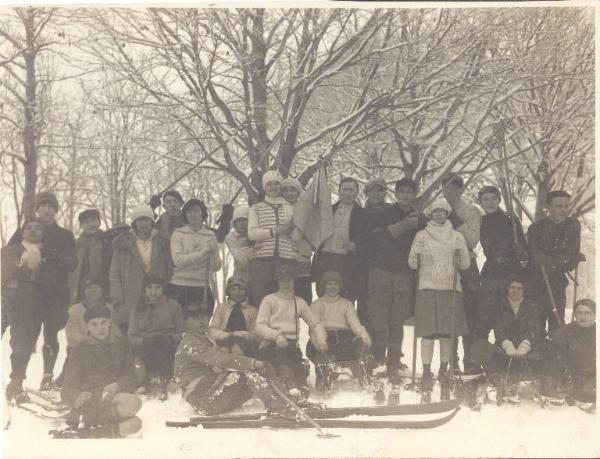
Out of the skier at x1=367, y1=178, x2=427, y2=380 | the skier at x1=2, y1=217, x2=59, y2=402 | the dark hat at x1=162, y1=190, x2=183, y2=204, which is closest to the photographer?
the skier at x1=2, y1=217, x2=59, y2=402

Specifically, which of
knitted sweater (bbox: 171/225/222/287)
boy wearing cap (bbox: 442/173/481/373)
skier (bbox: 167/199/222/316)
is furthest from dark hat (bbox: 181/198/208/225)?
boy wearing cap (bbox: 442/173/481/373)

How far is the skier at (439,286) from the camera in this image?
647 cm

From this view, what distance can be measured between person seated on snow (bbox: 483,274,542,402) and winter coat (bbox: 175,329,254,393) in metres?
2.11

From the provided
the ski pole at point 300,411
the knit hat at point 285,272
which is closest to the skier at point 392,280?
the knit hat at point 285,272

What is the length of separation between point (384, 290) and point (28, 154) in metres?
3.80

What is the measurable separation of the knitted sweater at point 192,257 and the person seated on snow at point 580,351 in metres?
3.08

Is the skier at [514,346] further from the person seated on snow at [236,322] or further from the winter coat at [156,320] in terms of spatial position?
the winter coat at [156,320]

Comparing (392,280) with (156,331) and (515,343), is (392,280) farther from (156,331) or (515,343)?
(156,331)

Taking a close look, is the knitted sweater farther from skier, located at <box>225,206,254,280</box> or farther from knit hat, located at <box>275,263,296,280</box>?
knit hat, located at <box>275,263,296,280</box>

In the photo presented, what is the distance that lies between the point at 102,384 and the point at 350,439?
203cm

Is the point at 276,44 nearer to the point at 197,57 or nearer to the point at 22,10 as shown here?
the point at 197,57

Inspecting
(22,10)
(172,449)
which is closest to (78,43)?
(22,10)

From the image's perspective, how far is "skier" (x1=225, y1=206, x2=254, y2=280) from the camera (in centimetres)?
680

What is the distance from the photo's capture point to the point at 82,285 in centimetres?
675
